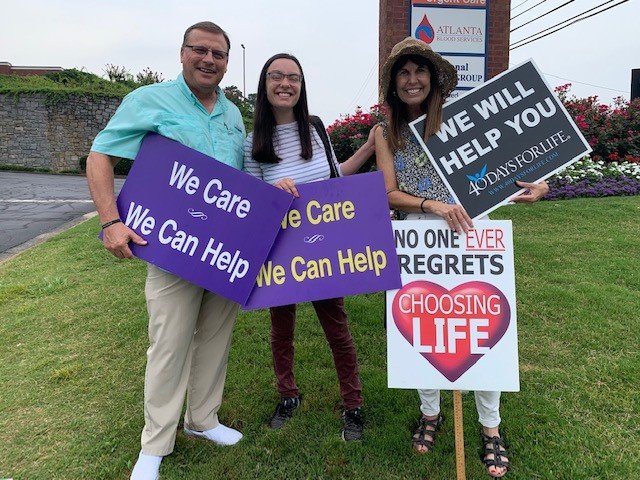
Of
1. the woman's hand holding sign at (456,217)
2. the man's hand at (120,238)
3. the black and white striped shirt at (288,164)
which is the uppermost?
the black and white striped shirt at (288,164)

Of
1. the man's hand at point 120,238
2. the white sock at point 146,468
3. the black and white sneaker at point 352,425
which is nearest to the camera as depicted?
the man's hand at point 120,238

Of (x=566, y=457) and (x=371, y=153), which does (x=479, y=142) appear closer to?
(x=371, y=153)

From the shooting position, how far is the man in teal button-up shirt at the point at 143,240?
206 centimetres

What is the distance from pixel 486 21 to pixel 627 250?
3894 mm

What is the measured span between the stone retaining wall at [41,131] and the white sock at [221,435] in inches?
1010

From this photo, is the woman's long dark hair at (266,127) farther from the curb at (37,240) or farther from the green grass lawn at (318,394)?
the curb at (37,240)

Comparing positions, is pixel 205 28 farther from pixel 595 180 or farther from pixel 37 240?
pixel 595 180

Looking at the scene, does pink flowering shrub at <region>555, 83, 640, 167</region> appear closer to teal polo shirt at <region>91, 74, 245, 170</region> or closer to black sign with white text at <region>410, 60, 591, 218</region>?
black sign with white text at <region>410, 60, 591, 218</region>

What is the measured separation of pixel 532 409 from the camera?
2.71m

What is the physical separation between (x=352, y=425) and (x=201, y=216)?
1372 millimetres

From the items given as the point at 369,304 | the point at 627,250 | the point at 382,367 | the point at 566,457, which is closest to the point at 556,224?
the point at 627,250

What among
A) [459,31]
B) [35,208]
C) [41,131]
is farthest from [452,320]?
[41,131]

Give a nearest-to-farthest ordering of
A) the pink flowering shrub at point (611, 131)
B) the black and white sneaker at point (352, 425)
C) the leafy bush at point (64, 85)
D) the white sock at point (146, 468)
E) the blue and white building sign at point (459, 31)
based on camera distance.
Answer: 1. the white sock at point (146, 468)
2. the black and white sneaker at point (352, 425)
3. the blue and white building sign at point (459, 31)
4. the pink flowering shrub at point (611, 131)
5. the leafy bush at point (64, 85)

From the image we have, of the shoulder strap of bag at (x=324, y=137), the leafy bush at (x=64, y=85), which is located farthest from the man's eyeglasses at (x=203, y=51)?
the leafy bush at (x=64, y=85)
